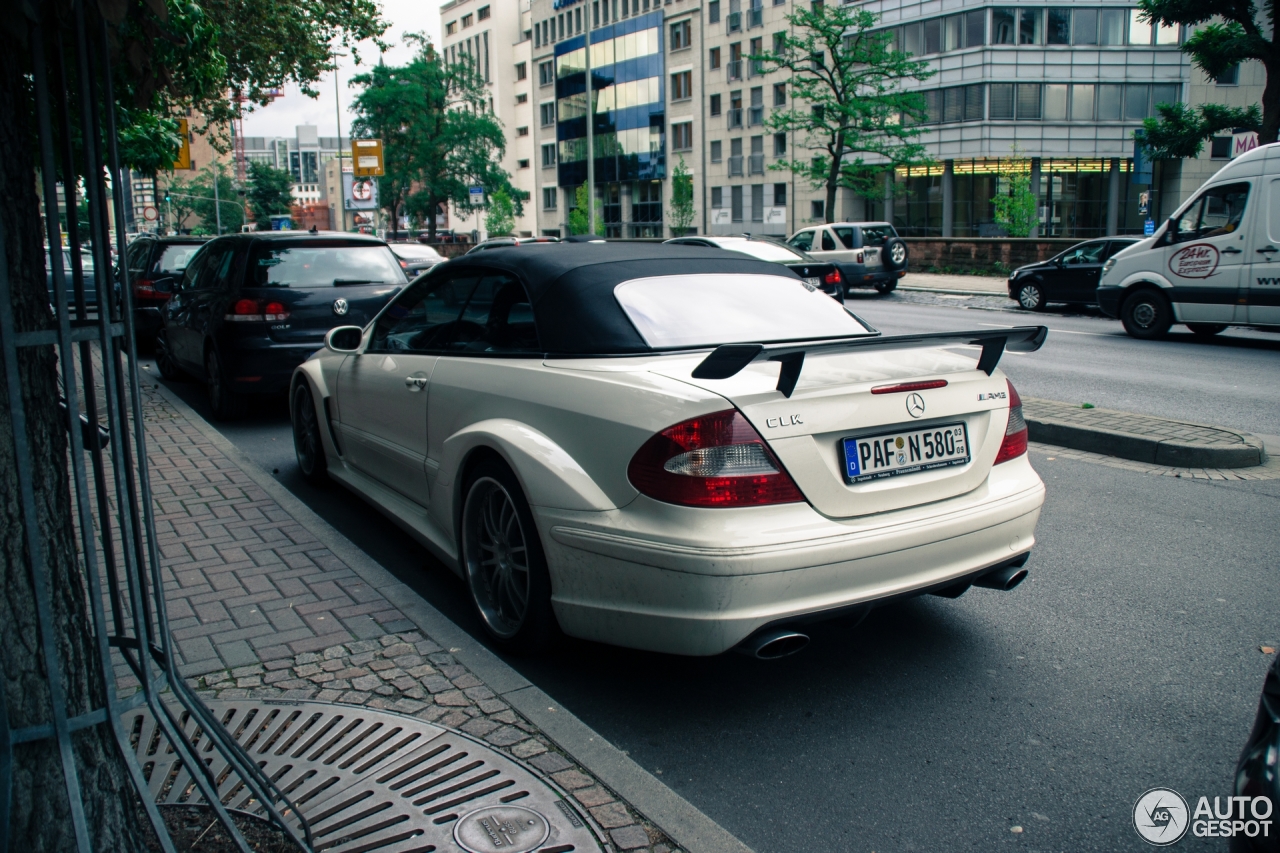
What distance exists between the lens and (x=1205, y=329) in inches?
611

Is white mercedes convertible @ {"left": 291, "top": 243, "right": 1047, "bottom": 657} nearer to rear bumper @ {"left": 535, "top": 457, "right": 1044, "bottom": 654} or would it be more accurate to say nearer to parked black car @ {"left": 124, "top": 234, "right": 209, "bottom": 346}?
rear bumper @ {"left": 535, "top": 457, "right": 1044, "bottom": 654}

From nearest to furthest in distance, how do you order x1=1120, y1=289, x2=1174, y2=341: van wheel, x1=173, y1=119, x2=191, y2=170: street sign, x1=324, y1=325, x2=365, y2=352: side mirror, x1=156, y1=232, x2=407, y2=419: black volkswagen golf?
x1=324, y1=325, x2=365, y2=352: side mirror < x1=156, y1=232, x2=407, y2=419: black volkswagen golf < x1=1120, y1=289, x2=1174, y2=341: van wheel < x1=173, y1=119, x2=191, y2=170: street sign

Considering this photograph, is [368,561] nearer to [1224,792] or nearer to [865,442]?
[865,442]

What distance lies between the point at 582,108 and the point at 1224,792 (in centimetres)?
8017

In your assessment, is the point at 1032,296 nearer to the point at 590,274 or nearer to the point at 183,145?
the point at 183,145

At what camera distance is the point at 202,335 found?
9594mm

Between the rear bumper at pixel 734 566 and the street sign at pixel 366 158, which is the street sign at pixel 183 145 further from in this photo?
the rear bumper at pixel 734 566

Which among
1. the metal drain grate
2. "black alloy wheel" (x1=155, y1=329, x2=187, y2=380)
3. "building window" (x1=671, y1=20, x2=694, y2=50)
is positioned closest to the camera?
the metal drain grate

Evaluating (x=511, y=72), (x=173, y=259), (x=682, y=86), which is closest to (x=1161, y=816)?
(x=173, y=259)

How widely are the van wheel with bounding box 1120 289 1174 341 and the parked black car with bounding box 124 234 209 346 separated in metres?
13.4

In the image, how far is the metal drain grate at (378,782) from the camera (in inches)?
107

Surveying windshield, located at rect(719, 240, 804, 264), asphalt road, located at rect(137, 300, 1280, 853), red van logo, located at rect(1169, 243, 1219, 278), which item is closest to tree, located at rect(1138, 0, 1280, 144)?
red van logo, located at rect(1169, 243, 1219, 278)

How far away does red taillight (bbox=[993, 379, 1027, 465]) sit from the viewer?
3975mm

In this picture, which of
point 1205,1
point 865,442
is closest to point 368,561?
point 865,442
